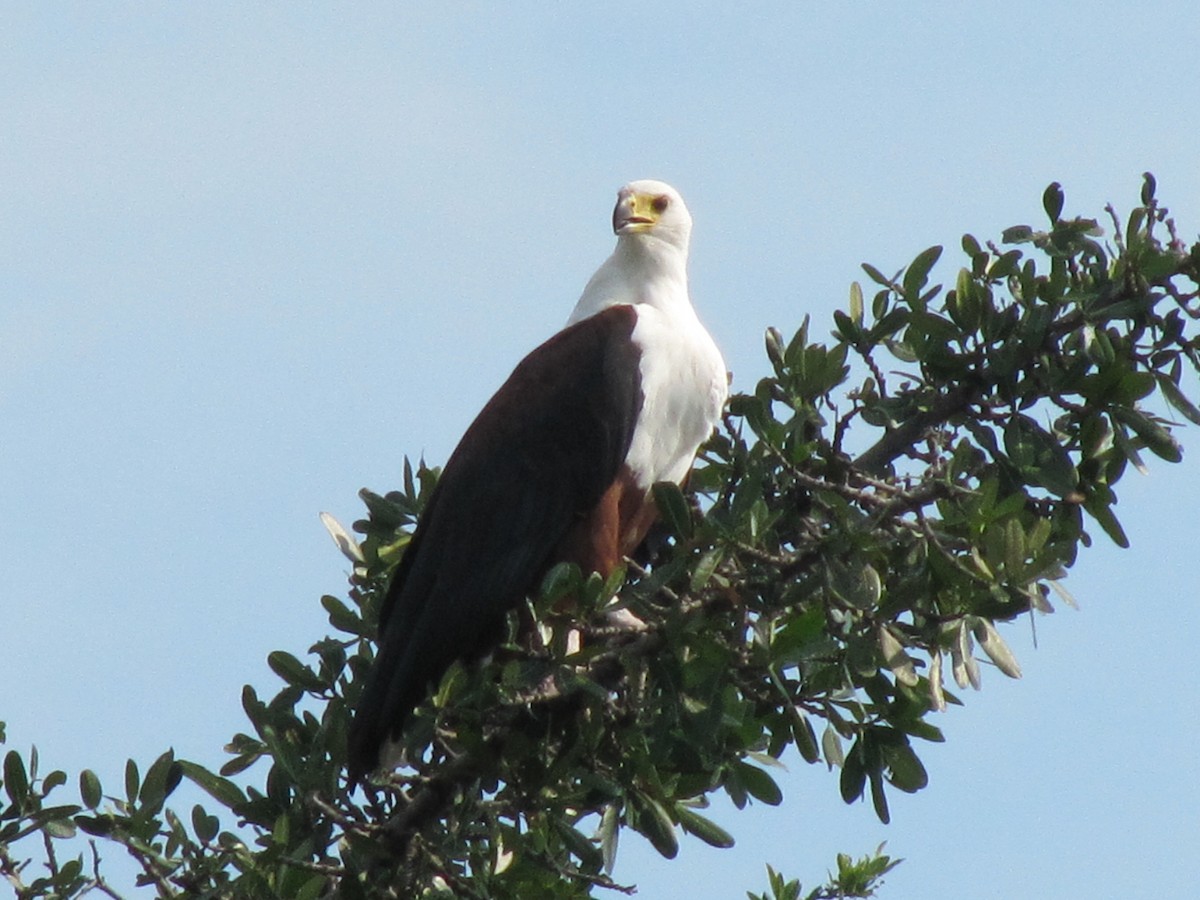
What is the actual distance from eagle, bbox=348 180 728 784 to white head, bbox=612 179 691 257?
0.34 metres

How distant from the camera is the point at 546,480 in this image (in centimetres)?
439

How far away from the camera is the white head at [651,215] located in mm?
5094

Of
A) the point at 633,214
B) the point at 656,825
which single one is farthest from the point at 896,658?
the point at 633,214

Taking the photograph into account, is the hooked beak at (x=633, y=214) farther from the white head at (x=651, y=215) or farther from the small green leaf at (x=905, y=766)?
the small green leaf at (x=905, y=766)

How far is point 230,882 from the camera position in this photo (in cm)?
343

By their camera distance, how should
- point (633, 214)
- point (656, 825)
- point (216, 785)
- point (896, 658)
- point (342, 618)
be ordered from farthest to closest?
point (633, 214)
point (342, 618)
point (216, 785)
point (656, 825)
point (896, 658)

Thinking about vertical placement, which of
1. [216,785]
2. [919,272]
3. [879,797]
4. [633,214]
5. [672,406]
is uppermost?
[633,214]

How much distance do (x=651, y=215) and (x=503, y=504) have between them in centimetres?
128

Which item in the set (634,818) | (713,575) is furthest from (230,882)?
(713,575)

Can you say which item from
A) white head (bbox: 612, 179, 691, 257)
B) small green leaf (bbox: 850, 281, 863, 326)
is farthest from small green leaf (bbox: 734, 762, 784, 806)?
white head (bbox: 612, 179, 691, 257)

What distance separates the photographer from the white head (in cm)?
509

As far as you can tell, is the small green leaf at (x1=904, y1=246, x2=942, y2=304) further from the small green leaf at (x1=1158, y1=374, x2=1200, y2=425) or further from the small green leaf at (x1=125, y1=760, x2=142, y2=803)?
the small green leaf at (x1=125, y1=760, x2=142, y2=803)

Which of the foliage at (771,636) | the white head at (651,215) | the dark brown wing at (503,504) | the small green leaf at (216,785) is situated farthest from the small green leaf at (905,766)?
the white head at (651,215)

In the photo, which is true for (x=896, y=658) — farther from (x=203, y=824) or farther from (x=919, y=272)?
(x=203, y=824)
